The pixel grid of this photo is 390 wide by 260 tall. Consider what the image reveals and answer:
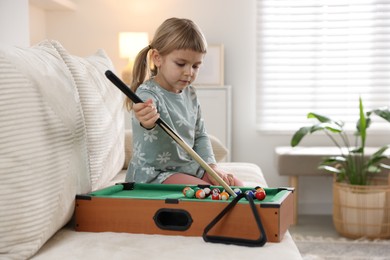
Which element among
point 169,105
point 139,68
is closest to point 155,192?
point 169,105

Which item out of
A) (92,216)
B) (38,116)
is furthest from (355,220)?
(38,116)

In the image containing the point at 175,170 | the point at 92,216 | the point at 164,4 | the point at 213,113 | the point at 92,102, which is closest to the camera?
the point at 92,216

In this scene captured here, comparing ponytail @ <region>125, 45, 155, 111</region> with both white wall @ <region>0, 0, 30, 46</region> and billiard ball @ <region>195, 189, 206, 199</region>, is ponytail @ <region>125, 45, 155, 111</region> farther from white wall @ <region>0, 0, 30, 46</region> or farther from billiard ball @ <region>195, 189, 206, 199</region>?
white wall @ <region>0, 0, 30, 46</region>

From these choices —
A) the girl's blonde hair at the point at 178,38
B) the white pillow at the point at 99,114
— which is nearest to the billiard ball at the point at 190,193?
the white pillow at the point at 99,114

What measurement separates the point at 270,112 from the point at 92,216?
10.8 ft

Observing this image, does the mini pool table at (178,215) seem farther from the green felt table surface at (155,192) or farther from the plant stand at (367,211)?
the plant stand at (367,211)

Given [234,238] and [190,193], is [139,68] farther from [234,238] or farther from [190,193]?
[234,238]

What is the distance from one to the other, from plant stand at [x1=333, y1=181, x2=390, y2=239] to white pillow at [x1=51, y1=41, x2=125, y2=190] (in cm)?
179

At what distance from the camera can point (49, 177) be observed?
1397mm

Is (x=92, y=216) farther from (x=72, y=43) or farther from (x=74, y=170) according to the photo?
(x=72, y=43)

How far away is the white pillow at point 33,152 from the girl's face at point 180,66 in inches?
19.4

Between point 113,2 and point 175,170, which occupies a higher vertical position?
point 113,2

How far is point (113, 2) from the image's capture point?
4.69 m

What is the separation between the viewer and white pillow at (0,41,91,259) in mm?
1263
